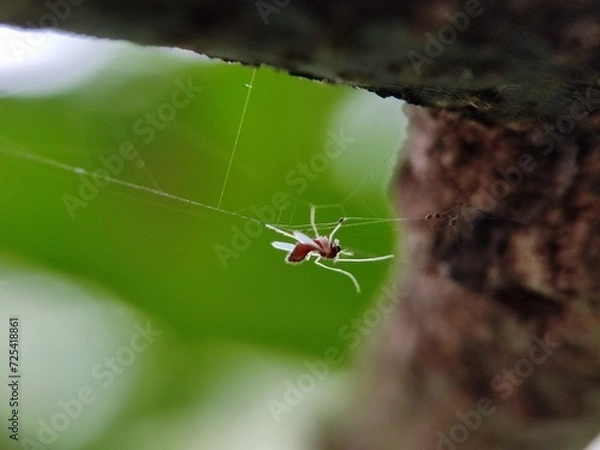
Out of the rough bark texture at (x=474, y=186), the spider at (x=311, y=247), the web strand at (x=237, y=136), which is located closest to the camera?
the rough bark texture at (x=474, y=186)

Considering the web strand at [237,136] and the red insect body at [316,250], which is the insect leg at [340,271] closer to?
the red insect body at [316,250]

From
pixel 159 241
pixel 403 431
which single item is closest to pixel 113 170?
pixel 159 241

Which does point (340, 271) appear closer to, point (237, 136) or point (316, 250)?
point (316, 250)

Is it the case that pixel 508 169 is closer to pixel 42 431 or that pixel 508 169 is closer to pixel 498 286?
pixel 498 286

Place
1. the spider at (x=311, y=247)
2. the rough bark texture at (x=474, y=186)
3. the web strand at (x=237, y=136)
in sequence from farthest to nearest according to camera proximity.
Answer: the web strand at (x=237, y=136), the spider at (x=311, y=247), the rough bark texture at (x=474, y=186)

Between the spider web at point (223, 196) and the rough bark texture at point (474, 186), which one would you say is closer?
the rough bark texture at point (474, 186)

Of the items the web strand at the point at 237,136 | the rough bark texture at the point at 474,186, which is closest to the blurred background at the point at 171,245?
the web strand at the point at 237,136

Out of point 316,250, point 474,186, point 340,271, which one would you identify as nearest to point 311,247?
point 316,250
